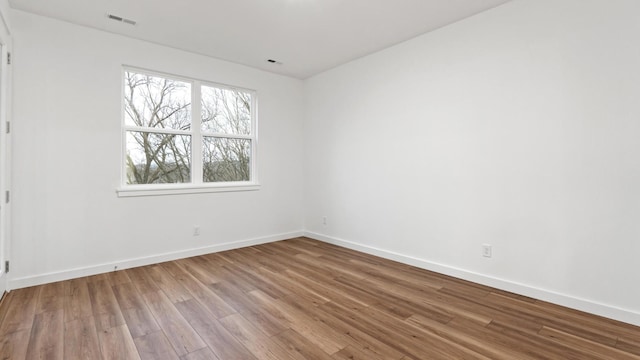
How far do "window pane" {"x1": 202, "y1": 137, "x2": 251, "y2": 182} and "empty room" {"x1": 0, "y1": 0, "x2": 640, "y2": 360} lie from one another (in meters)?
0.02

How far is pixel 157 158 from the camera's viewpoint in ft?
12.6

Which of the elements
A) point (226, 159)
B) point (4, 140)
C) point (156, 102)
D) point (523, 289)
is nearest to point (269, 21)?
point (156, 102)

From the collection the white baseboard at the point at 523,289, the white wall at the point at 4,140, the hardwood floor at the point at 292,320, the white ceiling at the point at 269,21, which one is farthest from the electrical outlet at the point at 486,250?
the white wall at the point at 4,140

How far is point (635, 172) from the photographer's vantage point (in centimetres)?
224

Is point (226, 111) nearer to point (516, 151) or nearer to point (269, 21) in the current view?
point (269, 21)

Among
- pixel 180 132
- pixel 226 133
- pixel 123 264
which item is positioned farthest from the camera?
pixel 226 133

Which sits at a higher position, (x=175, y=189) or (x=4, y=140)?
(x=4, y=140)

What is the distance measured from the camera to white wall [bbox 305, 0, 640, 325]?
2.32 metres

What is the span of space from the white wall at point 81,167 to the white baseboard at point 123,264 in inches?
0.4

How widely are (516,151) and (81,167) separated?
174 inches

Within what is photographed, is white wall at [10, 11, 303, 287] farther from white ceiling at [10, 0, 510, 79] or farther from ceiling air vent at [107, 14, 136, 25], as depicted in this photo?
ceiling air vent at [107, 14, 136, 25]

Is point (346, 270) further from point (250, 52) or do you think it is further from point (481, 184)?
point (250, 52)

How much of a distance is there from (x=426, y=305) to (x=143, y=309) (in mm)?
2359

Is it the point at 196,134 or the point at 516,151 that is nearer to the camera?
the point at 516,151
